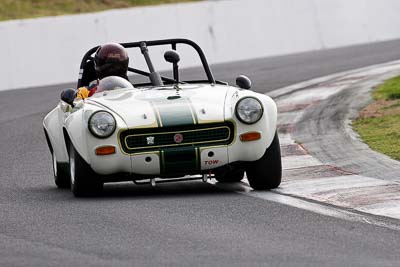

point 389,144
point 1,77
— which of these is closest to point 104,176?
point 389,144

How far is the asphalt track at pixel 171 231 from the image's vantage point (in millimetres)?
7387

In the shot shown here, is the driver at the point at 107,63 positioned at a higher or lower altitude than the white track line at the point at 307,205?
higher

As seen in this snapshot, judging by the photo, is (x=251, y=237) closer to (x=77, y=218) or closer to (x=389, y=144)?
(x=77, y=218)

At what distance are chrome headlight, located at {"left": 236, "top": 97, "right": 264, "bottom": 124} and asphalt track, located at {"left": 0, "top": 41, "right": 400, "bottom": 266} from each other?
0.61m

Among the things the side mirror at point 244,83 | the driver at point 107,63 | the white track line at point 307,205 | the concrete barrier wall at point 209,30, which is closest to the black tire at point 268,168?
the white track line at point 307,205

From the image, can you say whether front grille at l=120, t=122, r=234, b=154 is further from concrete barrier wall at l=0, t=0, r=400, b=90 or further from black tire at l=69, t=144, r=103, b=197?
concrete barrier wall at l=0, t=0, r=400, b=90

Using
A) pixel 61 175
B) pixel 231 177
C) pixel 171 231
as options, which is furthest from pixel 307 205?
pixel 61 175

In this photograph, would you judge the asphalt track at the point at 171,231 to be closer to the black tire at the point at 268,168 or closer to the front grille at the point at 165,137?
the black tire at the point at 268,168

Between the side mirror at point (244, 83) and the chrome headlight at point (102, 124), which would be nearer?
the chrome headlight at point (102, 124)

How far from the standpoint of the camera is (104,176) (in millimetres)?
10492

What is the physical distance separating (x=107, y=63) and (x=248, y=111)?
1.71 m

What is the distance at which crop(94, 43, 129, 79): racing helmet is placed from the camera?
11586 millimetres

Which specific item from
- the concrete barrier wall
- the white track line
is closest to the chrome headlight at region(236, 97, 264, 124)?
the white track line

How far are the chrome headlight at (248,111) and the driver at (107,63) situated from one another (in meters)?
1.55
